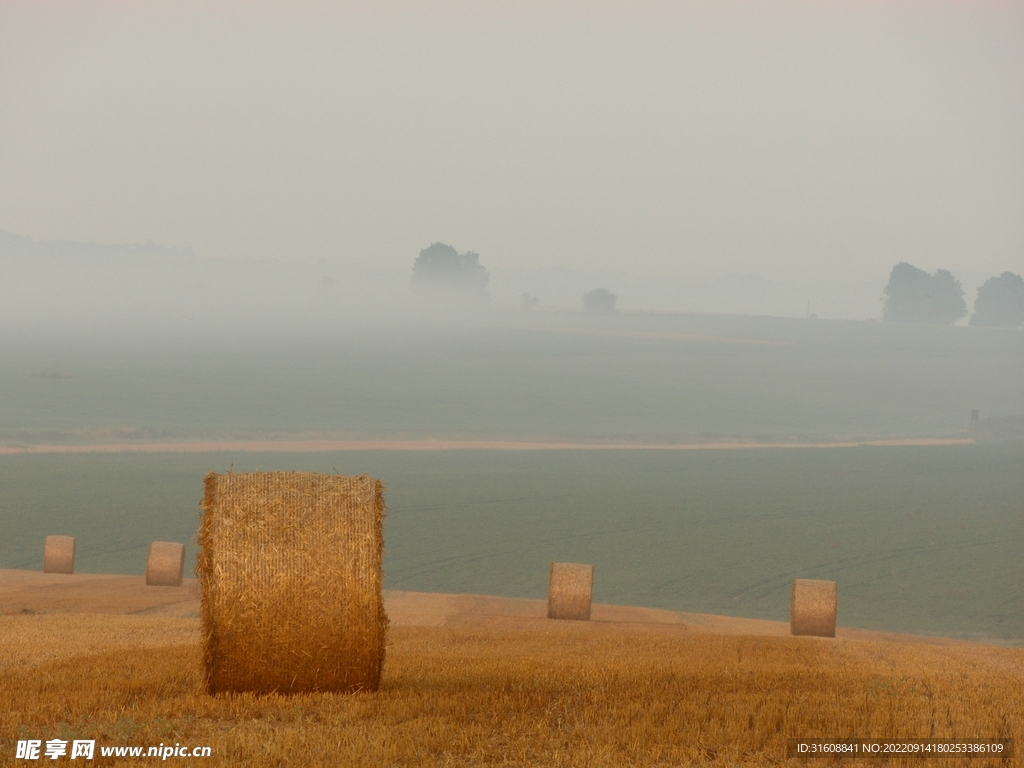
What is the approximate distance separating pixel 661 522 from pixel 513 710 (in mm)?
45273

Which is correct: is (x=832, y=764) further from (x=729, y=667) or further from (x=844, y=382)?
(x=844, y=382)

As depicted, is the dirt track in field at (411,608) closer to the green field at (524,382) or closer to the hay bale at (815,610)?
the hay bale at (815,610)

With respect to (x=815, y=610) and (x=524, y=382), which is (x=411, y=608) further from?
(x=524, y=382)

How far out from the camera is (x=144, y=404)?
106 metres

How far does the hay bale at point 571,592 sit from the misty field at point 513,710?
32.4 ft

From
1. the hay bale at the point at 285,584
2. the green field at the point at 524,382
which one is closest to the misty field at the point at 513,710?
the hay bale at the point at 285,584

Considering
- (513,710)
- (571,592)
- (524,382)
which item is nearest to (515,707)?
(513,710)

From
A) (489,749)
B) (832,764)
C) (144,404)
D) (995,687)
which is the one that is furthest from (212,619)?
(144,404)

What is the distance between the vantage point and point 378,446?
83.6m

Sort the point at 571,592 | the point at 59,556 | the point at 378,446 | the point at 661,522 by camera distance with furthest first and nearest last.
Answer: the point at 378,446 < the point at 661,522 < the point at 59,556 < the point at 571,592

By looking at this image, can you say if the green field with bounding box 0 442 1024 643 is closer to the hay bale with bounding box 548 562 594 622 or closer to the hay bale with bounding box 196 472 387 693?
the hay bale with bounding box 548 562 594 622

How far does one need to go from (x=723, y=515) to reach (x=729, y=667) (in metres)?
43.3

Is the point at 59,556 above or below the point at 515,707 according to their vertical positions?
below

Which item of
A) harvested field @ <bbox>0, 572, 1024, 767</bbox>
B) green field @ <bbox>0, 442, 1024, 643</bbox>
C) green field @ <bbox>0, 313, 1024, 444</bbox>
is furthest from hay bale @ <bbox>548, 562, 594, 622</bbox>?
green field @ <bbox>0, 313, 1024, 444</bbox>
